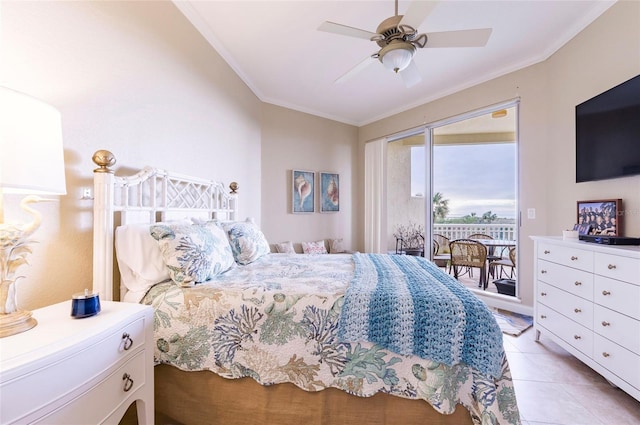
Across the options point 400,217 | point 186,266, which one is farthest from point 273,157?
point 186,266

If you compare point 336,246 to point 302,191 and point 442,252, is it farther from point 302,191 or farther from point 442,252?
point 442,252

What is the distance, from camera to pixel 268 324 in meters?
1.34

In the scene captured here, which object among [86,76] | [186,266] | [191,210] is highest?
[86,76]

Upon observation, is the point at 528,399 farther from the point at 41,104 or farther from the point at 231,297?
the point at 41,104

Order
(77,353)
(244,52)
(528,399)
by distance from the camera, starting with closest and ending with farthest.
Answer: (77,353) → (528,399) → (244,52)

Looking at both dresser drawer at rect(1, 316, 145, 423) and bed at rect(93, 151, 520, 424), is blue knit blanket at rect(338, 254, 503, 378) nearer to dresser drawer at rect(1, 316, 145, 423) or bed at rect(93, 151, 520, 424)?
bed at rect(93, 151, 520, 424)

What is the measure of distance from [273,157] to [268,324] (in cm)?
302

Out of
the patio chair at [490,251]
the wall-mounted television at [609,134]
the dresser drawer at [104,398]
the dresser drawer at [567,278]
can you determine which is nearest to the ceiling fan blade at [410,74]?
the wall-mounted television at [609,134]

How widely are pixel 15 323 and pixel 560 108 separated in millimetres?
4121

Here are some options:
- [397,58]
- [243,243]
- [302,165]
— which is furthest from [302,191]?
[397,58]

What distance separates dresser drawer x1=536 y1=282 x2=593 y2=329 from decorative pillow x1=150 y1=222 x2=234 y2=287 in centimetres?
252

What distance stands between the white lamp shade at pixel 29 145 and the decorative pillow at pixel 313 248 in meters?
3.35

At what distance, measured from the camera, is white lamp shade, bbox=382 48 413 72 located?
176cm

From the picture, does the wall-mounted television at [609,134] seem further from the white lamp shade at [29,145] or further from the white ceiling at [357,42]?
the white lamp shade at [29,145]
